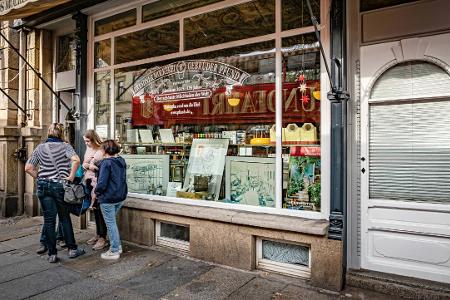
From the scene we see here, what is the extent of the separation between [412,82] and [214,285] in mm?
3389

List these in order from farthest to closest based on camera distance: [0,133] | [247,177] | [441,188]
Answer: [0,133] < [247,177] < [441,188]

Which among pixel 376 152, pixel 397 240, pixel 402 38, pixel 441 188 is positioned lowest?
pixel 397 240

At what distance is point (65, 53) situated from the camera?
8.33 m

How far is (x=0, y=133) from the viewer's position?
799 centimetres

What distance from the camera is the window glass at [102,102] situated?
705 centimetres

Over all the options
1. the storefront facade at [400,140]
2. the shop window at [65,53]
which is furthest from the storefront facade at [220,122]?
the shop window at [65,53]

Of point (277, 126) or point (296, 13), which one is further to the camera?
point (277, 126)

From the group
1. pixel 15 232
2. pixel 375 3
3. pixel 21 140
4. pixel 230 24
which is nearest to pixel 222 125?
pixel 230 24

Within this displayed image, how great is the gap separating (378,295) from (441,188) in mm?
1415

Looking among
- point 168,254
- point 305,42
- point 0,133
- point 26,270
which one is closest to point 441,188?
point 305,42

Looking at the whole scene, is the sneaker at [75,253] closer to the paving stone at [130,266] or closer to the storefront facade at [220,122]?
the paving stone at [130,266]

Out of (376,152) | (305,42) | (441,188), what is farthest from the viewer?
(305,42)

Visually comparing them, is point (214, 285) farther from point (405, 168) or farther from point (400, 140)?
point (400, 140)

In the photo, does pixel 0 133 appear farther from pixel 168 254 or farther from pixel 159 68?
pixel 168 254
